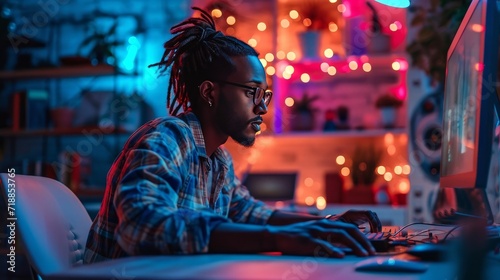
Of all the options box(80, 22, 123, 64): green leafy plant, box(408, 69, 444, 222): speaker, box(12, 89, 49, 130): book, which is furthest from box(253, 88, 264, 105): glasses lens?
box(12, 89, 49, 130): book

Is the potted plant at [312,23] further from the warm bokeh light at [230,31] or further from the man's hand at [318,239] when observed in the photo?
the man's hand at [318,239]

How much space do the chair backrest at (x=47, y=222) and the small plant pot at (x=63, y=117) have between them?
2977 millimetres

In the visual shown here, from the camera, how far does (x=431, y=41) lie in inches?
128

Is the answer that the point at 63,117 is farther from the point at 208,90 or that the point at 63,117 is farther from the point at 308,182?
the point at 208,90

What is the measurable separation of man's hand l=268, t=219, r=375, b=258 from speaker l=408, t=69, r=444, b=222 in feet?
8.92

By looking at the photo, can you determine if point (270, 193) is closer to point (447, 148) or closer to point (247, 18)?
point (247, 18)

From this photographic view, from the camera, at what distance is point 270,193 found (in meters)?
4.05

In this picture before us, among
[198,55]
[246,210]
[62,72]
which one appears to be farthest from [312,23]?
[198,55]

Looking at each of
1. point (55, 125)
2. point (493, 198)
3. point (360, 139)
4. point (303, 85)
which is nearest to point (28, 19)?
point (55, 125)

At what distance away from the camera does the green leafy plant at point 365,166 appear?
4.02 m

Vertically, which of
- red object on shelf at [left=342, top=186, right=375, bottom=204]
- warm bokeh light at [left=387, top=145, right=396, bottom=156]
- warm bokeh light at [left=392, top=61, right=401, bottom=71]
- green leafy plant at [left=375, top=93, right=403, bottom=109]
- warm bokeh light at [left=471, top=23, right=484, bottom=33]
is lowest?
red object on shelf at [left=342, top=186, right=375, bottom=204]

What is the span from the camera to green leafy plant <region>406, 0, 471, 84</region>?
10.5 ft

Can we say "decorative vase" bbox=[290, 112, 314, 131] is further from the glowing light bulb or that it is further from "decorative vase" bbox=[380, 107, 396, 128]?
"decorative vase" bbox=[380, 107, 396, 128]

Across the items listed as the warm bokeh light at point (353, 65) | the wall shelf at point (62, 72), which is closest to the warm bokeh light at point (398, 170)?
the warm bokeh light at point (353, 65)
